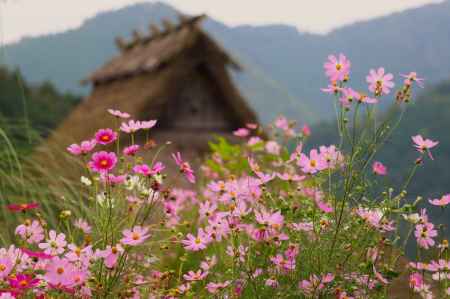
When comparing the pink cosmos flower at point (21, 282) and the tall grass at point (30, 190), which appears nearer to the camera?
the pink cosmos flower at point (21, 282)

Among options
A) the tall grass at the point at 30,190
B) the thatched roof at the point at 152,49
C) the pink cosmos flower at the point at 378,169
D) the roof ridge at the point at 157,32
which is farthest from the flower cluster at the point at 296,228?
the roof ridge at the point at 157,32

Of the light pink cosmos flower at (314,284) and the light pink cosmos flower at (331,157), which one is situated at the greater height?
the light pink cosmos flower at (331,157)

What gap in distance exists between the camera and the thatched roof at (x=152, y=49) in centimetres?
932

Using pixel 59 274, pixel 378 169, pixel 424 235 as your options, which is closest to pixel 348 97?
pixel 378 169

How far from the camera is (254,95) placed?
11606cm

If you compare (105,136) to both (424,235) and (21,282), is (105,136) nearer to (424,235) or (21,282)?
(21,282)

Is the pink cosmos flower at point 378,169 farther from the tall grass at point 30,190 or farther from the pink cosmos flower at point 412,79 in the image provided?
the tall grass at point 30,190

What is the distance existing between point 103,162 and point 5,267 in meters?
0.37

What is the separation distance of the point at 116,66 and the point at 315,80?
313ft

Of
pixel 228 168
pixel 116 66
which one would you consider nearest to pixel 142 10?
pixel 116 66

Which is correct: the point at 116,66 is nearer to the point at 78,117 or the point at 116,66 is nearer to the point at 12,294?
the point at 78,117

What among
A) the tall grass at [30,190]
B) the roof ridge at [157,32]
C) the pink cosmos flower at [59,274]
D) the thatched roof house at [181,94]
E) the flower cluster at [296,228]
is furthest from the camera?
the roof ridge at [157,32]

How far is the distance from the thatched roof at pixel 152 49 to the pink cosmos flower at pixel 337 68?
7.47 metres

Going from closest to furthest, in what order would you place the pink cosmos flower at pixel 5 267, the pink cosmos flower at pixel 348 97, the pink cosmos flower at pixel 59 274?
the pink cosmos flower at pixel 59 274
the pink cosmos flower at pixel 5 267
the pink cosmos flower at pixel 348 97
